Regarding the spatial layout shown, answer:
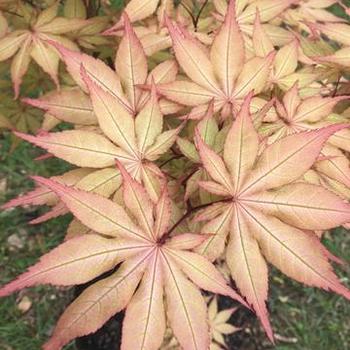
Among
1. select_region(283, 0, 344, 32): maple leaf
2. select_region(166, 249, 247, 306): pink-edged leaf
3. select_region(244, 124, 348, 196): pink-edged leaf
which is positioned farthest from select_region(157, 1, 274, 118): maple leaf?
select_region(283, 0, 344, 32): maple leaf

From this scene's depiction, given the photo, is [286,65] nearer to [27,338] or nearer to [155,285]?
[155,285]

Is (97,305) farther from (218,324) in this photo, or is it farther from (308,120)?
(218,324)

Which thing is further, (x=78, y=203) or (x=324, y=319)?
(x=324, y=319)

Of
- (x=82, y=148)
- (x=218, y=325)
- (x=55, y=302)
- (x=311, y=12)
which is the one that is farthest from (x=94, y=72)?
(x=55, y=302)

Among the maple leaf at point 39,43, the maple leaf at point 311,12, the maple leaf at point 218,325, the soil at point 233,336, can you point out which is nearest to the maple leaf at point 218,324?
the maple leaf at point 218,325

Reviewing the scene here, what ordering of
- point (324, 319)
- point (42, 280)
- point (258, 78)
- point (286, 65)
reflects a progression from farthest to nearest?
point (324, 319)
point (286, 65)
point (258, 78)
point (42, 280)

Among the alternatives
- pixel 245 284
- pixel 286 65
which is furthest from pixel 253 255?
pixel 286 65
